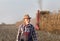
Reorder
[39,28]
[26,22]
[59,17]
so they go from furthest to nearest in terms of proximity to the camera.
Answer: [39,28] → [59,17] → [26,22]

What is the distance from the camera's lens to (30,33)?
762 cm

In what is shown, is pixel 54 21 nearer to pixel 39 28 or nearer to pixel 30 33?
pixel 39 28

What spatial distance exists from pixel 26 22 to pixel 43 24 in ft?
58.8

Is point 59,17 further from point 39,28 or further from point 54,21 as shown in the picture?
point 39,28

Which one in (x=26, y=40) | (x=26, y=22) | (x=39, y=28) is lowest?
(x=39, y=28)

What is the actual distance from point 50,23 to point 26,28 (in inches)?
687

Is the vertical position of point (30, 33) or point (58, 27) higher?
point (30, 33)

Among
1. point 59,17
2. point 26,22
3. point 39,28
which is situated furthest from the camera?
point 39,28

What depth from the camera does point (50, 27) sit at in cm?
2500

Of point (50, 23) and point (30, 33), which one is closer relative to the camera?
point (30, 33)

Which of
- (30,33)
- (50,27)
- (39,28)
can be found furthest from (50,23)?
(30,33)

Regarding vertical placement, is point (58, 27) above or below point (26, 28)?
below

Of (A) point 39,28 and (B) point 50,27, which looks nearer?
(B) point 50,27

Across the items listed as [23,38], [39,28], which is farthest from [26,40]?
[39,28]
